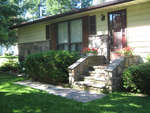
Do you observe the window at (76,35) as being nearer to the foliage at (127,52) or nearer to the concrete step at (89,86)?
the foliage at (127,52)

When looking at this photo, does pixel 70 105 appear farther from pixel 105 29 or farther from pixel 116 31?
pixel 105 29

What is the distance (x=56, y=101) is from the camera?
175 inches

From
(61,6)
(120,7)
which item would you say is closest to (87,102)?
(120,7)

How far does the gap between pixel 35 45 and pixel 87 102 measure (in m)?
8.47

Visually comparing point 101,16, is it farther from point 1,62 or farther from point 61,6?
point 61,6

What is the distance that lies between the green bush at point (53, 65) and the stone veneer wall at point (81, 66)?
445mm

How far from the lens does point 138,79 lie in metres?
4.99

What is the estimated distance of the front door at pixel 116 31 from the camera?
7359 millimetres

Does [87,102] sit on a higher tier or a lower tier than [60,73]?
lower

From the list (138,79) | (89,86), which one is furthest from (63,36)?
(138,79)

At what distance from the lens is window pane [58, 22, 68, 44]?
9.95 meters

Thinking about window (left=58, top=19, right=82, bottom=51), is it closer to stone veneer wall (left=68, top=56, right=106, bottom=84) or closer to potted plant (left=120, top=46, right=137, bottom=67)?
stone veneer wall (left=68, top=56, right=106, bottom=84)

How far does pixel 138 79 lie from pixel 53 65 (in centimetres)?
349

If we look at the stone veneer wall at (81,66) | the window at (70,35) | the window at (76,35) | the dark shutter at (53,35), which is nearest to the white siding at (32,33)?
the dark shutter at (53,35)
